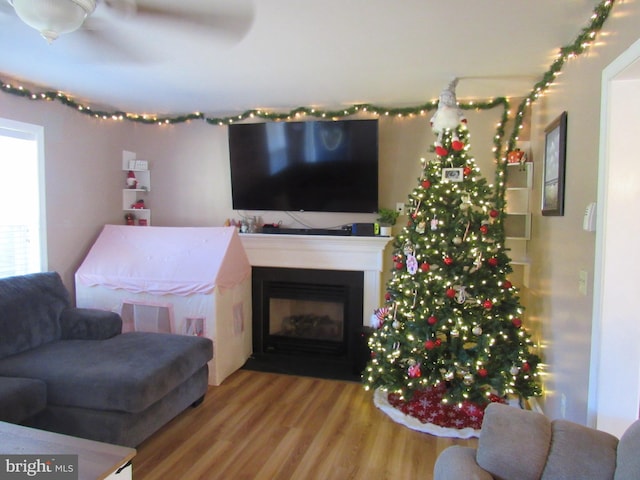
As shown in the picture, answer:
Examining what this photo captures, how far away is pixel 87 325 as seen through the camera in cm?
317

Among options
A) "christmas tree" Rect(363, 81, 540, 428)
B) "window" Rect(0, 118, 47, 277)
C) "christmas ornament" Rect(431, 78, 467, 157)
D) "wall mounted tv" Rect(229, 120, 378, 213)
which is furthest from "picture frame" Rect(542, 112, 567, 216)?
"window" Rect(0, 118, 47, 277)

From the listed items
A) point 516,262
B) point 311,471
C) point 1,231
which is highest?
point 1,231

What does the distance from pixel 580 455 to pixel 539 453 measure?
13 centimetres

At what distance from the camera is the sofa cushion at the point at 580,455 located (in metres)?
1.39

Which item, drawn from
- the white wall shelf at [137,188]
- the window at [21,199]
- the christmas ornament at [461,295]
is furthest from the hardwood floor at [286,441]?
the white wall shelf at [137,188]

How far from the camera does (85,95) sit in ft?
12.5

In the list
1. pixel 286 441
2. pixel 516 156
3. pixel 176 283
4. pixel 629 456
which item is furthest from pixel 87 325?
pixel 516 156

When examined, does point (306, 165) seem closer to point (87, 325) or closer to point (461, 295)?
point (461, 295)

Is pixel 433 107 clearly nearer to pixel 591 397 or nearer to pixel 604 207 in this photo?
pixel 604 207

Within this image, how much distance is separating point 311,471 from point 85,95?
140 inches

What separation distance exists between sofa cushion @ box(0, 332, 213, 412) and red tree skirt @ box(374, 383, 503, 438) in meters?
1.44

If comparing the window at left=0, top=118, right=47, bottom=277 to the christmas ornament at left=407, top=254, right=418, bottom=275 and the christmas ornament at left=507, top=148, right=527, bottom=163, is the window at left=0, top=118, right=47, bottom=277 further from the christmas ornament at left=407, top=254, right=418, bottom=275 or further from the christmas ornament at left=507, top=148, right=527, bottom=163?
the christmas ornament at left=507, top=148, right=527, bottom=163

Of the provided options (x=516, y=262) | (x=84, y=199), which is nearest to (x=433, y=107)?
(x=516, y=262)

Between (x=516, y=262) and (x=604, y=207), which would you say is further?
(x=516, y=262)
